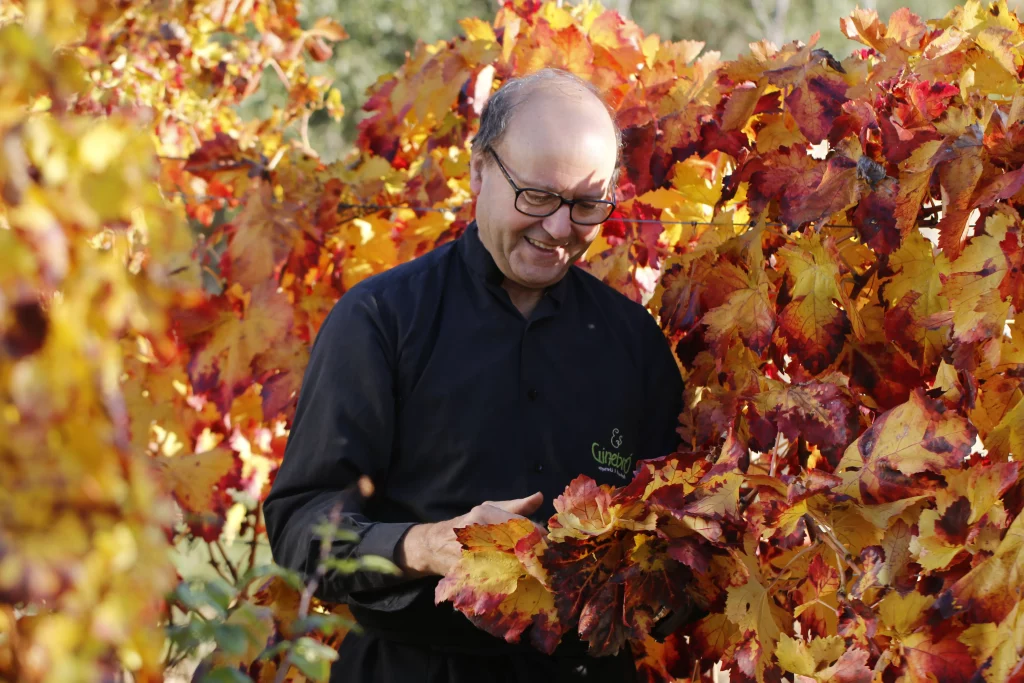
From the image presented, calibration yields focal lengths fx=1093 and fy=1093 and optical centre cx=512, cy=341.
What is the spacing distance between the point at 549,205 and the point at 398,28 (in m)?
11.7

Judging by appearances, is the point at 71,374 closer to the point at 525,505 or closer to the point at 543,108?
the point at 525,505

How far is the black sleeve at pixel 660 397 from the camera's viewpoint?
80.9 inches

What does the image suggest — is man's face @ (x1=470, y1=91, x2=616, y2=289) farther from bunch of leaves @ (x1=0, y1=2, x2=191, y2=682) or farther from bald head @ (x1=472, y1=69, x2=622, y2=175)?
bunch of leaves @ (x1=0, y1=2, x2=191, y2=682)

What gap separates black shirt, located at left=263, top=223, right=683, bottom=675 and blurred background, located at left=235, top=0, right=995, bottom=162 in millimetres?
8930

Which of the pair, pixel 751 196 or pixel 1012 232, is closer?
pixel 1012 232

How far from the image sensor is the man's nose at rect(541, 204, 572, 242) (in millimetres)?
1859

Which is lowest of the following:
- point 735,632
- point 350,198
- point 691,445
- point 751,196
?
point 735,632

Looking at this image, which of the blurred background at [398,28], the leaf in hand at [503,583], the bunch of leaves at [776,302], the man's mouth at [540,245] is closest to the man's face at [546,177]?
the man's mouth at [540,245]

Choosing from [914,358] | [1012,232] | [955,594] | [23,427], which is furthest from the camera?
[914,358]

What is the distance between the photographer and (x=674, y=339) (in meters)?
2.31

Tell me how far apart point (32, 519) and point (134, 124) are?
0.79 ft

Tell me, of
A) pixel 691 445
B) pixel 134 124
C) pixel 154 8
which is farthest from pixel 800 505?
pixel 154 8

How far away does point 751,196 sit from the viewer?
1874 mm

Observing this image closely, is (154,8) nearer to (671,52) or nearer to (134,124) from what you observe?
(671,52)
